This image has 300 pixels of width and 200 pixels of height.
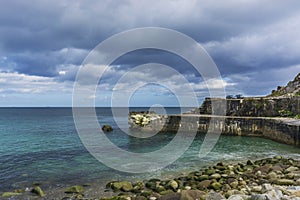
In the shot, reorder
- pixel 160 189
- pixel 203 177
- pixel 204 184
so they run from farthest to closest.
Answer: pixel 203 177
pixel 204 184
pixel 160 189

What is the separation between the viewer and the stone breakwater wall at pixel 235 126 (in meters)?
26.1

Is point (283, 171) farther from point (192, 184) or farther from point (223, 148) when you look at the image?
point (223, 148)

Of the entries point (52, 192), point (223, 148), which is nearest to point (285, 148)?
point (223, 148)

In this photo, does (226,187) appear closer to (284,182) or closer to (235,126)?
(284,182)

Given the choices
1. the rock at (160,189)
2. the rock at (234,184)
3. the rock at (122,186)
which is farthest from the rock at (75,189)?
the rock at (234,184)

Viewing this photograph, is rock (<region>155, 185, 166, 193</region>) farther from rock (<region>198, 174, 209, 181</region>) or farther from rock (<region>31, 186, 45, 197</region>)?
rock (<region>31, 186, 45, 197</region>)

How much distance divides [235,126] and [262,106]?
18.4 feet

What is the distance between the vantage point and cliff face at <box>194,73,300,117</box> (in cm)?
3303

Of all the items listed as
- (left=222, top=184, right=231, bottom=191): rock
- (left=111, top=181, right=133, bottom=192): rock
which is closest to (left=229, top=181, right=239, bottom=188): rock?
(left=222, top=184, right=231, bottom=191): rock

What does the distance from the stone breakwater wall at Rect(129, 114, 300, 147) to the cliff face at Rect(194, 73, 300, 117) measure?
401 centimetres

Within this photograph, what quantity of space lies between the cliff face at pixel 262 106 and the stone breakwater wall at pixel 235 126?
4.01 meters

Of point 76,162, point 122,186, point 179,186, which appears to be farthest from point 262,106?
point 122,186

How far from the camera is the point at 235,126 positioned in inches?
1340

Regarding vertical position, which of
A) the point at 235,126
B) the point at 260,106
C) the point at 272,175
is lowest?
the point at 272,175
